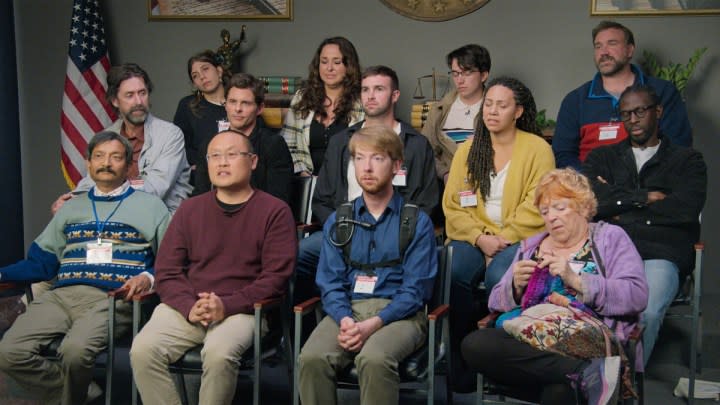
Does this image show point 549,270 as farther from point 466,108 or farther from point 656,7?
point 656,7

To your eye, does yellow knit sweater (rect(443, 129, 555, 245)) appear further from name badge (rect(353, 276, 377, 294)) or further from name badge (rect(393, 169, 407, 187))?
name badge (rect(353, 276, 377, 294))

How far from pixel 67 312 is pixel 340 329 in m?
1.33

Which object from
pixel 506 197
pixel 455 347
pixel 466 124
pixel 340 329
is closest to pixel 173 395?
pixel 340 329

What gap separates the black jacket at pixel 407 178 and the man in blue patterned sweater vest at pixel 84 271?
85 cm

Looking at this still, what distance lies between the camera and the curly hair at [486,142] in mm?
4031

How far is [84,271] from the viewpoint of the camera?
380 cm

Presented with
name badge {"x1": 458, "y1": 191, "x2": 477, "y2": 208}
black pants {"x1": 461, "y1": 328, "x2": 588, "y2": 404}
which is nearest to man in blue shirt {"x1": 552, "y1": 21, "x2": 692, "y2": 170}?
name badge {"x1": 458, "y1": 191, "x2": 477, "y2": 208}

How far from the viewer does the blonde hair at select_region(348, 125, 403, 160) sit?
3.39m

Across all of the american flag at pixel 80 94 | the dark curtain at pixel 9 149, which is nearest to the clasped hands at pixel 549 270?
the american flag at pixel 80 94

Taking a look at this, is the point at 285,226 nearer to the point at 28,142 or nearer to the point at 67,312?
the point at 67,312

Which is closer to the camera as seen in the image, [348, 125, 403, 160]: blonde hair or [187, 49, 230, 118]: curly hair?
[348, 125, 403, 160]: blonde hair

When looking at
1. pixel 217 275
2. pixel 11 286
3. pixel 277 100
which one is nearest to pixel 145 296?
pixel 217 275

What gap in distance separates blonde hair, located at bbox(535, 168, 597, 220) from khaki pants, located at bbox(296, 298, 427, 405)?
0.72m

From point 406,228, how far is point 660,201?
1.27 metres
